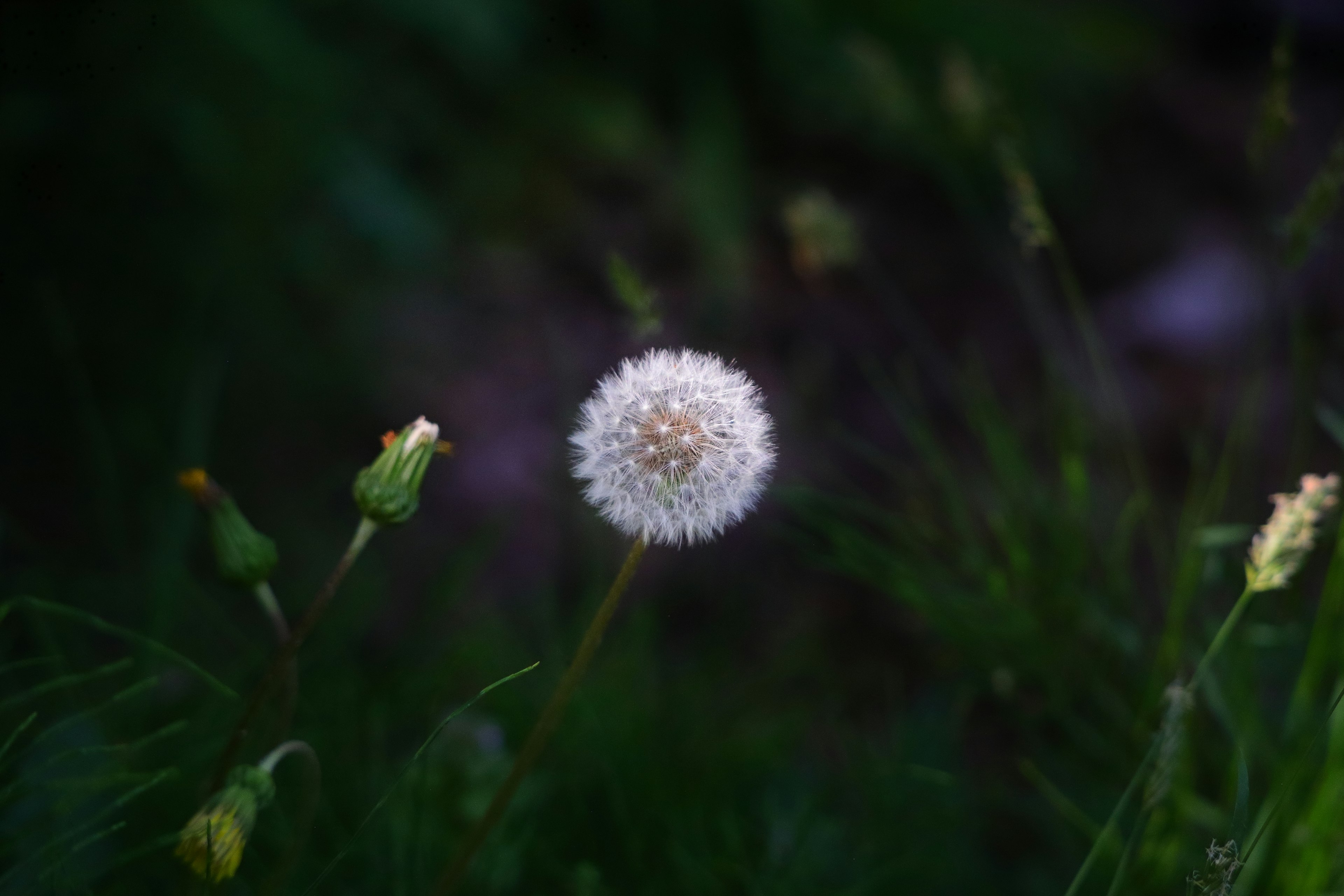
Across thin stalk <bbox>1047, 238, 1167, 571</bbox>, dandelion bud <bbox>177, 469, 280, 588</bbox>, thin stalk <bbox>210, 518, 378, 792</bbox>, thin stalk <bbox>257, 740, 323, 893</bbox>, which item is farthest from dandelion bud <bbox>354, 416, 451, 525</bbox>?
thin stalk <bbox>1047, 238, 1167, 571</bbox>

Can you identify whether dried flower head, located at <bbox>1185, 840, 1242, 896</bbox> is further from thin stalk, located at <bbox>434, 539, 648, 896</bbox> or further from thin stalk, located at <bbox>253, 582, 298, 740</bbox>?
thin stalk, located at <bbox>253, 582, 298, 740</bbox>

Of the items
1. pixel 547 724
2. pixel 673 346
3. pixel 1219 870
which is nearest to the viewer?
pixel 1219 870

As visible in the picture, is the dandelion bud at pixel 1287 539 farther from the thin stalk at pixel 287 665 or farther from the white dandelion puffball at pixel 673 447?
the thin stalk at pixel 287 665

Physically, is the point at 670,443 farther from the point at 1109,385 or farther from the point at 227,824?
the point at 1109,385

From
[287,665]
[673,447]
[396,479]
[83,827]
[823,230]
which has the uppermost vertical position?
[823,230]

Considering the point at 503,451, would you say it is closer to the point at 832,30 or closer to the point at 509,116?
the point at 509,116

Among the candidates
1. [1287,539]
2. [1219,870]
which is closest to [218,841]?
[1219,870]

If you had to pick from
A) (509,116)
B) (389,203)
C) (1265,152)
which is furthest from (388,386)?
(1265,152)

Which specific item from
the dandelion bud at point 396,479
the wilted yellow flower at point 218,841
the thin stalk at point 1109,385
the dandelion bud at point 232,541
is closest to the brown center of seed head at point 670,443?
the dandelion bud at point 396,479

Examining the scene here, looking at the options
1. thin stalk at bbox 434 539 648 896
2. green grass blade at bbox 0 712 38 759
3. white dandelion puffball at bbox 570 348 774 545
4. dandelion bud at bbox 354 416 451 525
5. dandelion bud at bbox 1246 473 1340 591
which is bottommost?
green grass blade at bbox 0 712 38 759

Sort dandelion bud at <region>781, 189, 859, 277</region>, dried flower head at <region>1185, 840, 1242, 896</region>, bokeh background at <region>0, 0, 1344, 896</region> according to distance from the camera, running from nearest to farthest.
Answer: dried flower head at <region>1185, 840, 1242, 896</region> < bokeh background at <region>0, 0, 1344, 896</region> < dandelion bud at <region>781, 189, 859, 277</region>
